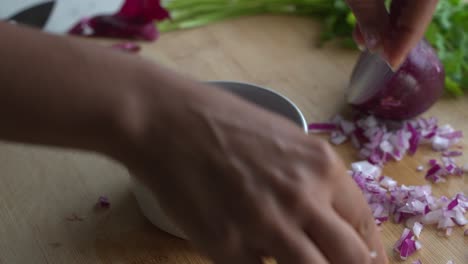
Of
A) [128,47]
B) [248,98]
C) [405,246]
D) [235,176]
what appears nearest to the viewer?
[235,176]

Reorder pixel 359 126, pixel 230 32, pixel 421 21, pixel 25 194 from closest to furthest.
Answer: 1. pixel 421 21
2. pixel 25 194
3. pixel 359 126
4. pixel 230 32

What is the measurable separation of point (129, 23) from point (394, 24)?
0.64 m

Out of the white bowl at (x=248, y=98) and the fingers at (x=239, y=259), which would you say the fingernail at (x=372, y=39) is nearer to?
the white bowl at (x=248, y=98)

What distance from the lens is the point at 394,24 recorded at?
0.89 m

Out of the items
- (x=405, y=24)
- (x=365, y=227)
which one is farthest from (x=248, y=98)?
(x=365, y=227)

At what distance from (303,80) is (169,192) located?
0.69 metres

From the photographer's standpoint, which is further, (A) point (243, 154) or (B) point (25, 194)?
(B) point (25, 194)

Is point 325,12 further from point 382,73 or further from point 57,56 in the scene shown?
point 57,56

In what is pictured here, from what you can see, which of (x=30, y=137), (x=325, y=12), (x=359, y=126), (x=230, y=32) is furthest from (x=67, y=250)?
(x=325, y=12)

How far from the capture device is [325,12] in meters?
1.36

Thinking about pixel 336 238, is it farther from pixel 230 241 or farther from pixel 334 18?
pixel 334 18

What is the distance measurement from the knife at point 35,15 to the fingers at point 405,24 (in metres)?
0.79

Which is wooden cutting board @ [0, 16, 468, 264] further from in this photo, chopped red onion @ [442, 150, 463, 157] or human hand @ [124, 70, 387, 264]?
human hand @ [124, 70, 387, 264]

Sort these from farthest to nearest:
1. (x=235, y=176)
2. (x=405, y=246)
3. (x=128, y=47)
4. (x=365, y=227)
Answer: (x=128, y=47)
(x=405, y=246)
(x=365, y=227)
(x=235, y=176)
